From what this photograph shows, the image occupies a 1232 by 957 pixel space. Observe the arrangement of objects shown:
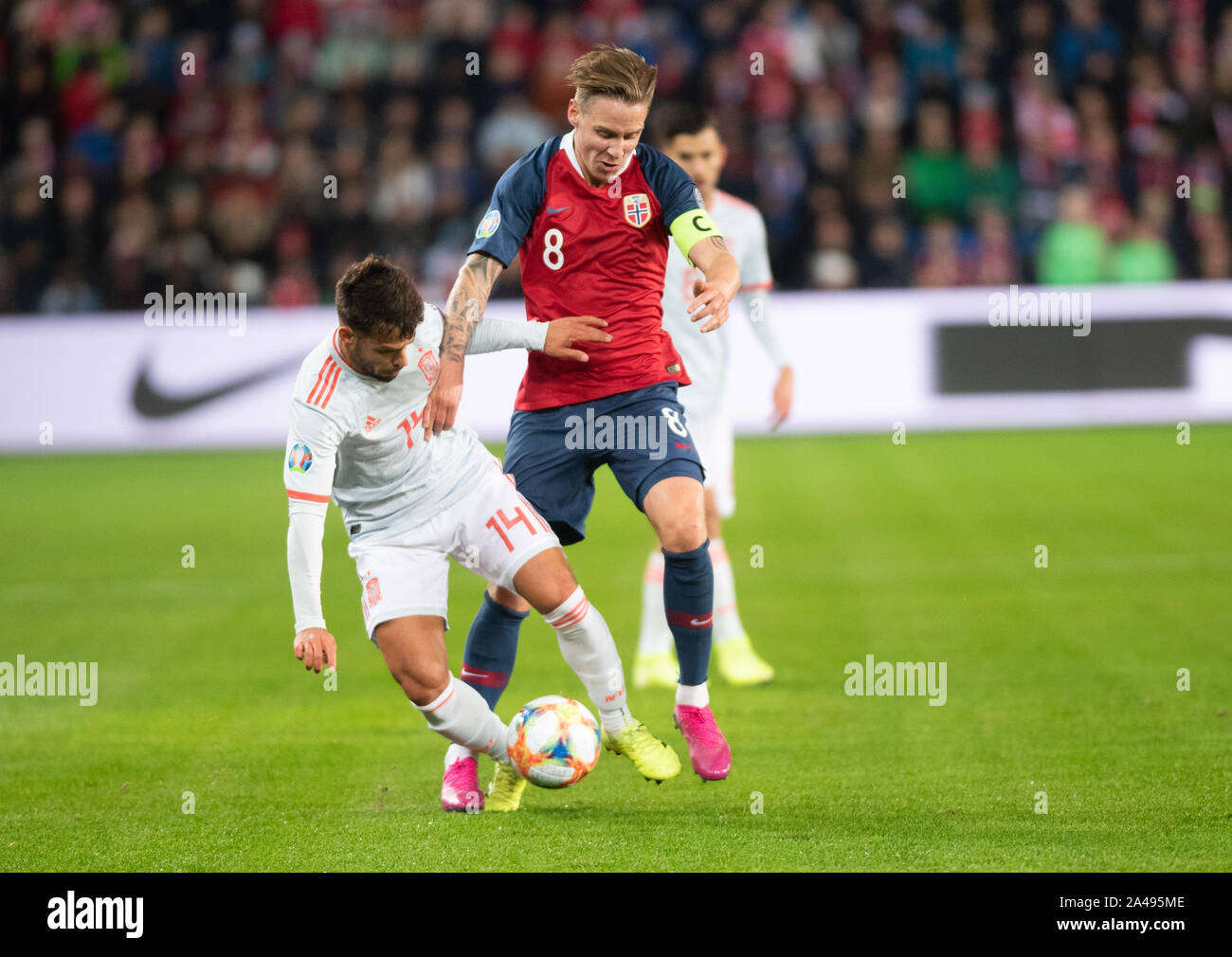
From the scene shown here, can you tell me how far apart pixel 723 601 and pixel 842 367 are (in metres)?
8.62

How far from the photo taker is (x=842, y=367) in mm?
15984

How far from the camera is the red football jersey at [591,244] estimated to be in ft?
18.6

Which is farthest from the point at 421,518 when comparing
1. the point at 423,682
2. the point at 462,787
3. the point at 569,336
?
the point at 462,787

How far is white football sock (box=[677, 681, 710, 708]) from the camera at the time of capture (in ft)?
18.4

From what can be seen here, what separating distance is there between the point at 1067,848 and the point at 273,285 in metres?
13.6

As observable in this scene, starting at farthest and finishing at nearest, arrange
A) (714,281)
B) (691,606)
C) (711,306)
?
(691,606), (714,281), (711,306)

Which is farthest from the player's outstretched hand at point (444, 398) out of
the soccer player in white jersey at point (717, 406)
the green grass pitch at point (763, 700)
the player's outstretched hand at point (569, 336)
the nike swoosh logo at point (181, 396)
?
the nike swoosh logo at point (181, 396)

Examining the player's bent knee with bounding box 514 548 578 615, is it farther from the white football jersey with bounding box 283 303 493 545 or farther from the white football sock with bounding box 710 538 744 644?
the white football sock with bounding box 710 538 744 644

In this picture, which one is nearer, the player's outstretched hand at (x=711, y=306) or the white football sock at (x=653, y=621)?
the player's outstretched hand at (x=711, y=306)

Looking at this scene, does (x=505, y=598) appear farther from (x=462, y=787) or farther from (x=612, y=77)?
(x=612, y=77)

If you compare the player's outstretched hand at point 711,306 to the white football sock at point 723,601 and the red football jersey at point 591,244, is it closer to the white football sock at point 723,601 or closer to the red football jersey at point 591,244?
the red football jersey at point 591,244

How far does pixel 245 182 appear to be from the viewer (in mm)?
17844

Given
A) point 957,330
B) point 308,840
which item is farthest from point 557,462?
point 957,330

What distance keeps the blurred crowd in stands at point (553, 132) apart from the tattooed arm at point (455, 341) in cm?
1081
